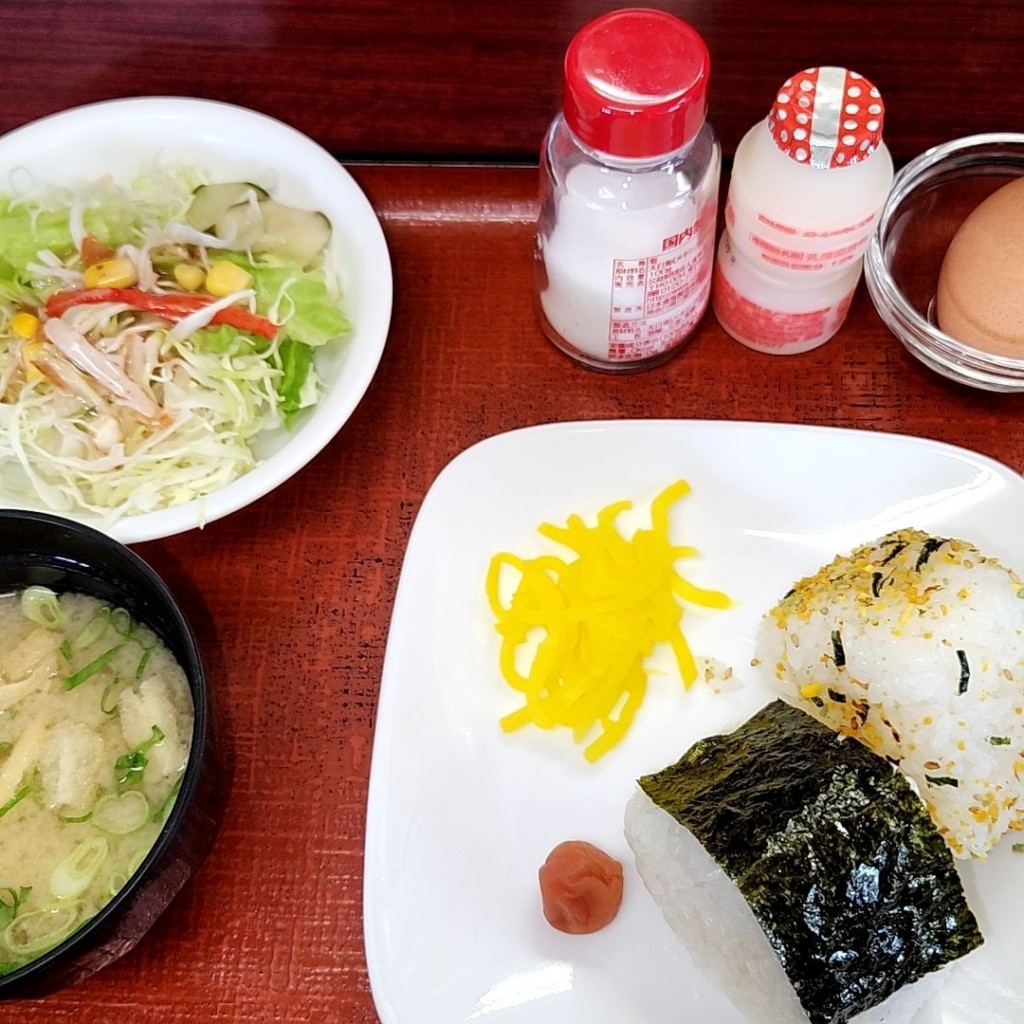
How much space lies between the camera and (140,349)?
131cm

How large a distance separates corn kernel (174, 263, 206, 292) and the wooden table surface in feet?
0.84

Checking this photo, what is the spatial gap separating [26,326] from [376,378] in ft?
1.42

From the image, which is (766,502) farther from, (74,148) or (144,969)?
(74,148)

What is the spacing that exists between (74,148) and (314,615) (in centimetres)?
68

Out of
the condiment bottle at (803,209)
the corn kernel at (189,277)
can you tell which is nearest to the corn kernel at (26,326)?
the corn kernel at (189,277)

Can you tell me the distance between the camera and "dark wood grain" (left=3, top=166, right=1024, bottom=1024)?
3.78ft

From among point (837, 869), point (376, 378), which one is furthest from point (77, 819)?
point (837, 869)

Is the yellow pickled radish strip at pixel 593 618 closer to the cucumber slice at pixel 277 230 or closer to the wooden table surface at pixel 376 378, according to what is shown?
the wooden table surface at pixel 376 378

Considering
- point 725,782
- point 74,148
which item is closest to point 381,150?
point 74,148

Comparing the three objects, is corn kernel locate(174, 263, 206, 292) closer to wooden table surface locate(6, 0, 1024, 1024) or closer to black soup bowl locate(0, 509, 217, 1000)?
wooden table surface locate(6, 0, 1024, 1024)

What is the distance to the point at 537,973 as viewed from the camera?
108 centimetres

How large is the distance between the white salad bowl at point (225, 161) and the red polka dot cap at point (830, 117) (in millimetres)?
491

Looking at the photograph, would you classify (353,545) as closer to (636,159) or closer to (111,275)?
(111,275)

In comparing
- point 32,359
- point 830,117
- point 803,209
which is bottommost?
point 32,359
